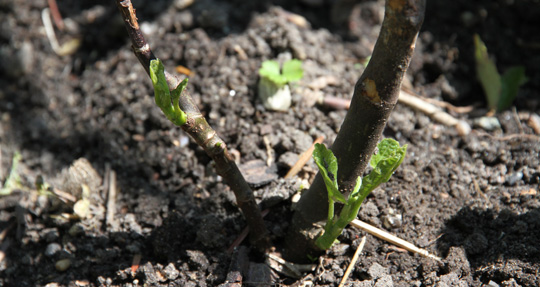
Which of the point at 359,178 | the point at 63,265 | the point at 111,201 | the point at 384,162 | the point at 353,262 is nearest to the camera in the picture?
the point at 384,162

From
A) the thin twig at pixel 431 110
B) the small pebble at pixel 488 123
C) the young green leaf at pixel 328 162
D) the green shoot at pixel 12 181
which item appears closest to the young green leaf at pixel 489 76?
the small pebble at pixel 488 123

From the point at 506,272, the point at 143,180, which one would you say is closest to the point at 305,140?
the point at 143,180

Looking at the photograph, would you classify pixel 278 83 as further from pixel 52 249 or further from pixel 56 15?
pixel 56 15

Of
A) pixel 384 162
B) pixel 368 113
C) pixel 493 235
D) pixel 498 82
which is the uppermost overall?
pixel 368 113

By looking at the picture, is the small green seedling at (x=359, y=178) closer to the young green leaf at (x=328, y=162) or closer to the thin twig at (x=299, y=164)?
the young green leaf at (x=328, y=162)

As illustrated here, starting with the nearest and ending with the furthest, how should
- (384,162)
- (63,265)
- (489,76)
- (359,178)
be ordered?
(384,162) → (359,178) → (63,265) → (489,76)

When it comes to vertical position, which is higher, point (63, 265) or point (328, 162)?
point (328, 162)

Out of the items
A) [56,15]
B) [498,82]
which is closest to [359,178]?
[498,82]

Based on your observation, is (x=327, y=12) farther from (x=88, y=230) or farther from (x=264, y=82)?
(x=88, y=230)
